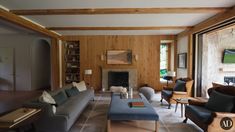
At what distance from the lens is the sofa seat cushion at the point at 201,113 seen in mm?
3040

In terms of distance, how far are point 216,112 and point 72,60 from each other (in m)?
6.75

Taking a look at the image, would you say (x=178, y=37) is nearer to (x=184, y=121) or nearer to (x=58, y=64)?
(x=184, y=121)

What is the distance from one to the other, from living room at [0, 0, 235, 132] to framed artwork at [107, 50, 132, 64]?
0.05 meters

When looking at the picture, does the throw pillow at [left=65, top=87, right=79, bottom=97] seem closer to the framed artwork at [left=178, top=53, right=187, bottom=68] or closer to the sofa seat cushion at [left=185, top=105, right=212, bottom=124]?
the sofa seat cushion at [left=185, top=105, right=212, bottom=124]

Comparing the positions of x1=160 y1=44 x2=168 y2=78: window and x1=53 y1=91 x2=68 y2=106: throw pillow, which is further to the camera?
x1=160 y1=44 x2=168 y2=78: window

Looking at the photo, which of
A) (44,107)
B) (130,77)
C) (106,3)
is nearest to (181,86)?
(130,77)

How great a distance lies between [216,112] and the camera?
2984 mm

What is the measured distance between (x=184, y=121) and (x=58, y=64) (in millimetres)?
5945

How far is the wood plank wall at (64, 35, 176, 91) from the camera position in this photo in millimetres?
8094

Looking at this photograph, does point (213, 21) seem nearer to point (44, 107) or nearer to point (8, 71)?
point (44, 107)

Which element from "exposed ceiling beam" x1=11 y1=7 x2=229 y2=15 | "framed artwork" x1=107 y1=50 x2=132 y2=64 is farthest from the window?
"exposed ceiling beam" x1=11 y1=7 x2=229 y2=15

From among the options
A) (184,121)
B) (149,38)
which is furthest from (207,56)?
(184,121)

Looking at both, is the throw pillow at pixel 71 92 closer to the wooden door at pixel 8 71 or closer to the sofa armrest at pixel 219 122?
the sofa armrest at pixel 219 122

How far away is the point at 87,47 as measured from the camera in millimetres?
8172
